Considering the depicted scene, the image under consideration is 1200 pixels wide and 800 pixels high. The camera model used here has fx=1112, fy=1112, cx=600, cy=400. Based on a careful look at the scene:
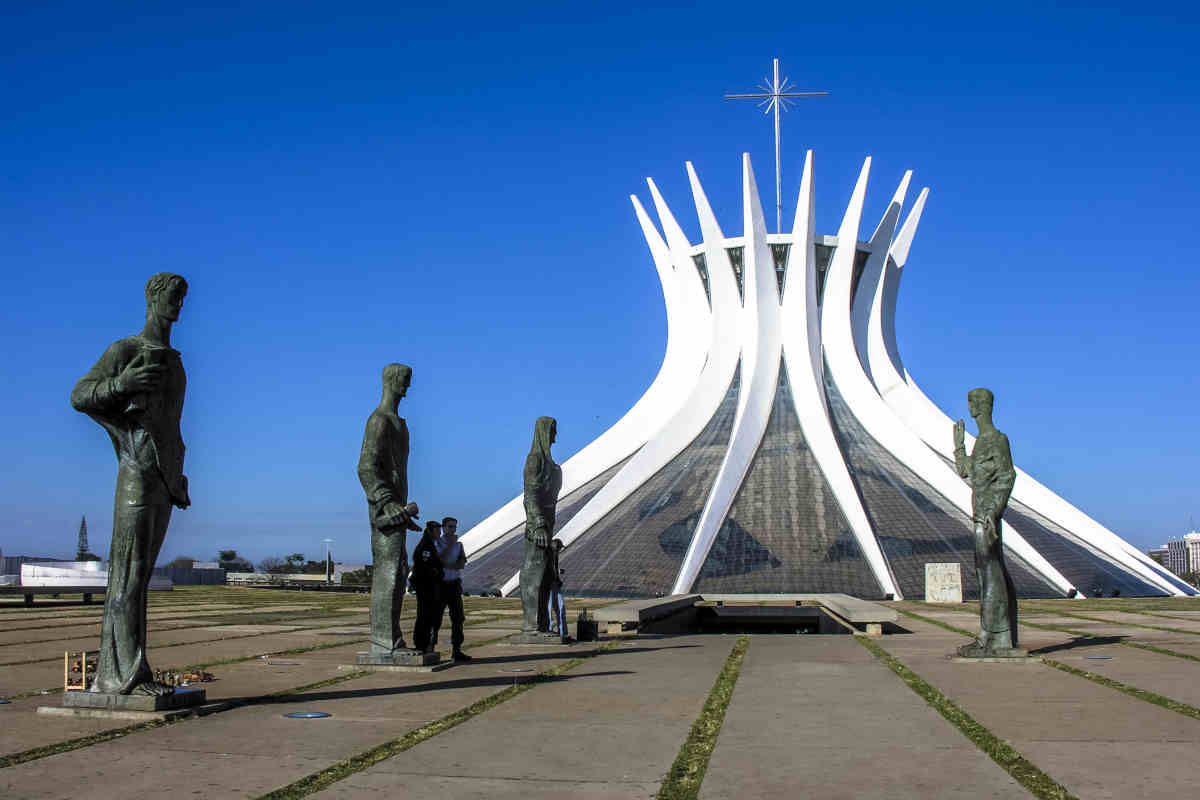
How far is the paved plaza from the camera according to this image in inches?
199

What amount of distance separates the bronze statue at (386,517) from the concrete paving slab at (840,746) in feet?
9.93

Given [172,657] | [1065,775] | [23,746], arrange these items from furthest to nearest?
1. [172,657]
2. [23,746]
3. [1065,775]

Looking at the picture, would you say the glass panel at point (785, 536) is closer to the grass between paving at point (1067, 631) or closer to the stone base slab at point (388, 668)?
A: the grass between paving at point (1067, 631)

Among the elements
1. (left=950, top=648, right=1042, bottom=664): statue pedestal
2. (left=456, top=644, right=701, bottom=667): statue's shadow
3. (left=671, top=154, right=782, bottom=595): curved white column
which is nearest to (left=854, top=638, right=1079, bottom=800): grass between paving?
(left=950, top=648, right=1042, bottom=664): statue pedestal

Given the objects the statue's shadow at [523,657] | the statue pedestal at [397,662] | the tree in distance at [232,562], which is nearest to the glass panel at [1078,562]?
the statue's shadow at [523,657]

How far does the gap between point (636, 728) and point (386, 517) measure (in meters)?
3.60

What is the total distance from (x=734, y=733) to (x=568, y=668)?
3787 mm

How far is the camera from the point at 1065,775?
520 cm

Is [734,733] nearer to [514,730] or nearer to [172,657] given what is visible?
[514,730]

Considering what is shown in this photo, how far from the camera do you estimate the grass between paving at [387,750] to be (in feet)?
16.0

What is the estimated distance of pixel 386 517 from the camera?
940 cm

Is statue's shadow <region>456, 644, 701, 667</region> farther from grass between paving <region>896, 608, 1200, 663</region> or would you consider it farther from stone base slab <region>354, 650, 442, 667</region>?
grass between paving <region>896, 608, 1200, 663</region>

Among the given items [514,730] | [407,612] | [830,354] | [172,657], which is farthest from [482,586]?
[514,730]

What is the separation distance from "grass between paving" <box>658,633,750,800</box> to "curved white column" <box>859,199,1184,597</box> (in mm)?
24793
